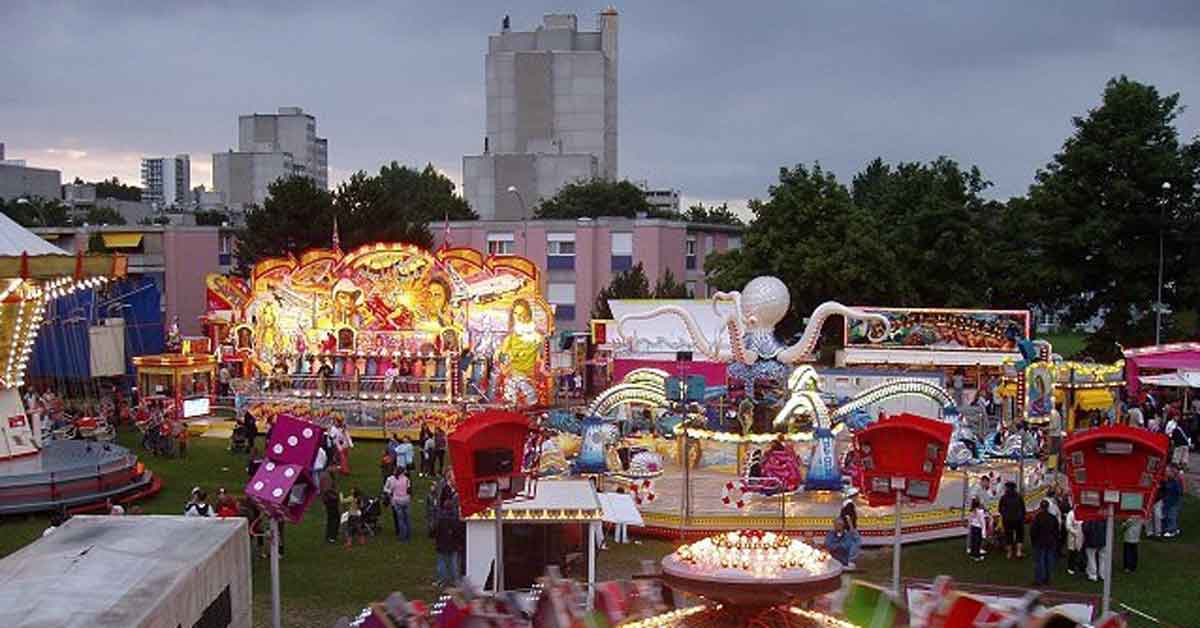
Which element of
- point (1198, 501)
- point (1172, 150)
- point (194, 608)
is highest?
point (1172, 150)

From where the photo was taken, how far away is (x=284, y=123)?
140 m

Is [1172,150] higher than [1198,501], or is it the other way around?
[1172,150]

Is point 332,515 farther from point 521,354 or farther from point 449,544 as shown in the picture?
point 521,354

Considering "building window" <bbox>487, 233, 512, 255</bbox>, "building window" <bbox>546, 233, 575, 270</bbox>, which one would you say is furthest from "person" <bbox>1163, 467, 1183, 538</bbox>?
"building window" <bbox>487, 233, 512, 255</bbox>

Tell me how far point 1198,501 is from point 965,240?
73.0 feet

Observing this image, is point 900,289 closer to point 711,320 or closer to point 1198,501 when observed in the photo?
point 711,320

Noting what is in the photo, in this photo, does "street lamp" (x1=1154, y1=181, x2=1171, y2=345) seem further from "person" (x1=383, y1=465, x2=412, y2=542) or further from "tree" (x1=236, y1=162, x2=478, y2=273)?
"tree" (x1=236, y1=162, x2=478, y2=273)

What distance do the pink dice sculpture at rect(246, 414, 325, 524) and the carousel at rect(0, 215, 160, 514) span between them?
1156cm

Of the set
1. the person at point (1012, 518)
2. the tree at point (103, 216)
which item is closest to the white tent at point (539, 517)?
the person at point (1012, 518)

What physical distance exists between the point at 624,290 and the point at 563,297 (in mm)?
5027

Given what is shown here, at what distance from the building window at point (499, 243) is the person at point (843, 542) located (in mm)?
33214

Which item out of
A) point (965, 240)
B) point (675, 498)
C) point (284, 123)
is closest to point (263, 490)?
point (675, 498)

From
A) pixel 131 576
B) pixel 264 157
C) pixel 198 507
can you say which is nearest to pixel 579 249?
pixel 198 507

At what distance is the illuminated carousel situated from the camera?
6.89m
